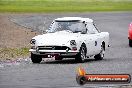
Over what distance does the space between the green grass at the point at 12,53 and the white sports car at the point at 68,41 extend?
2.27 metres

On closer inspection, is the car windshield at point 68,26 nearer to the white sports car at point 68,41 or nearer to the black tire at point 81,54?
the white sports car at point 68,41

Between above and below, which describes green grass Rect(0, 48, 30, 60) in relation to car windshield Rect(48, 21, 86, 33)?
below

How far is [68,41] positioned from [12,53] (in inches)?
208

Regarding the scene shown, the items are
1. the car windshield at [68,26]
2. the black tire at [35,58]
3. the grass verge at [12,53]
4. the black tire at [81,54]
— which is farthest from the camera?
the grass verge at [12,53]

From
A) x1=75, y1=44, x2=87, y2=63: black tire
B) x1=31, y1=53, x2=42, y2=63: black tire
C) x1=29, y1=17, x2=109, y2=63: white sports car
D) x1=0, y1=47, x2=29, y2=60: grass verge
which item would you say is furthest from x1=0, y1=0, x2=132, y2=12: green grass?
x1=75, y1=44, x2=87, y2=63: black tire

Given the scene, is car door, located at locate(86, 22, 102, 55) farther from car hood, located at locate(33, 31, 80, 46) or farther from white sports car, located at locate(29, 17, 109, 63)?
car hood, located at locate(33, 31, 80, 46)

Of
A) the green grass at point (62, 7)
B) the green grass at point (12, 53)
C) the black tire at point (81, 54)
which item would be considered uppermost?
the black tire at point (81, 54)

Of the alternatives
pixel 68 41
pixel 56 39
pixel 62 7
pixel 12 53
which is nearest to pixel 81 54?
pixel 68 41

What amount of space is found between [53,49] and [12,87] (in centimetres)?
776

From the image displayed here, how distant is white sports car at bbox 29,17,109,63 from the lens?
20531 millimetres

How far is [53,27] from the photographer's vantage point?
2222 centimetres

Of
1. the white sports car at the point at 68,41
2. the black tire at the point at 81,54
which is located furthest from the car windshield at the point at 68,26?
the black tire at the point at 81,54

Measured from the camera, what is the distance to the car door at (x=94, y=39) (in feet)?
72.6

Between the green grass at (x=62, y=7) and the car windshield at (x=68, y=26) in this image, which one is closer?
the car windshield at (x=68, y=26)
